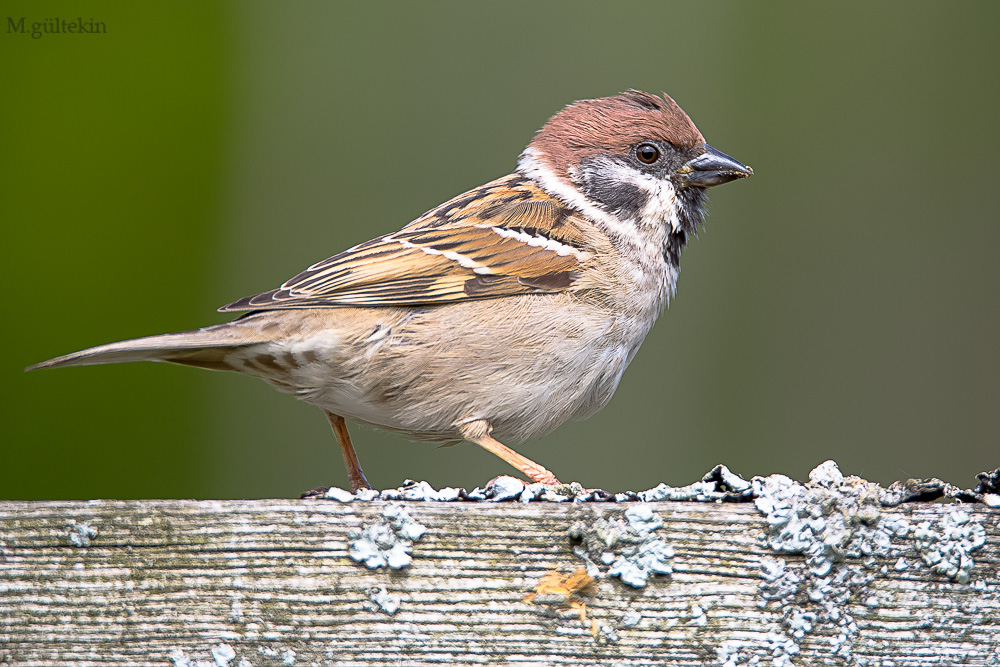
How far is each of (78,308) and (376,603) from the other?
7.41ft

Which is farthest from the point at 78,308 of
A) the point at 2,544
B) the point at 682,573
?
the point at 682,573

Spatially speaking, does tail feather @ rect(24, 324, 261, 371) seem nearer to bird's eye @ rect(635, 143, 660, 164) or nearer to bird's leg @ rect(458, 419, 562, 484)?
bird's leg @ rect(458, 419, 562, 484)

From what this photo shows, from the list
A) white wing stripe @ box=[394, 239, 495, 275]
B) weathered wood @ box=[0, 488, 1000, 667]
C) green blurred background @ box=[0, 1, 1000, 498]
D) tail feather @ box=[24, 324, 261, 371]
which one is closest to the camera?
weathered wood @ box=[0, 488, 1000, 667]

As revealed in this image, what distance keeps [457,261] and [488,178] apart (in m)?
1.65

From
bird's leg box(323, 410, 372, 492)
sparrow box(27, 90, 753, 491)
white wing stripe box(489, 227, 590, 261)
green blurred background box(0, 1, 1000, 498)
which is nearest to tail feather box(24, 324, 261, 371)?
sparrow box(27, 90, 753, 491)

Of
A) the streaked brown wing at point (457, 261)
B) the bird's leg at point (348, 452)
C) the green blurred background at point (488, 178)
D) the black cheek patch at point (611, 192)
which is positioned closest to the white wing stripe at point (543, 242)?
the streaked brown wing at point (457, 261)

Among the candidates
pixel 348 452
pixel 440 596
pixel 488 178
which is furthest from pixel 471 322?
pixel 488 178

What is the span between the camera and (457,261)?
109 inches

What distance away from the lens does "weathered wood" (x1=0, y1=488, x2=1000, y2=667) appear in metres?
1.54

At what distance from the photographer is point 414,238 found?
284 cm

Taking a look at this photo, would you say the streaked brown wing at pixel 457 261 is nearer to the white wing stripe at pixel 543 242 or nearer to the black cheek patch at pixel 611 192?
the white wing stripe at pixel 543 242

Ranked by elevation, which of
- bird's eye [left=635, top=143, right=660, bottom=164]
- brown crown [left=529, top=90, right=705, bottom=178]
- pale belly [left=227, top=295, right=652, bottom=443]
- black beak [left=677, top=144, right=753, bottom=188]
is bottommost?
pale belly [left=227, top=295, right=652, bottom=443]

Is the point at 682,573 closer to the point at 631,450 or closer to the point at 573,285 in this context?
the point at 573,285

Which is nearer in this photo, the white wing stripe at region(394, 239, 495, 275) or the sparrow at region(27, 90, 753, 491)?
the sparrow at region(27, 90, 753, 491)
